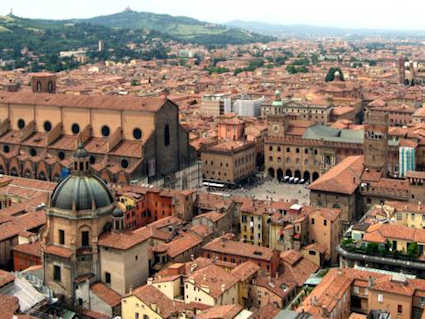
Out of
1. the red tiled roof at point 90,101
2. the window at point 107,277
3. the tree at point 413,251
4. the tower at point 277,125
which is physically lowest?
the window at point 107,277

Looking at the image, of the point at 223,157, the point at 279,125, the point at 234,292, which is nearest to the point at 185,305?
the point at 234,292

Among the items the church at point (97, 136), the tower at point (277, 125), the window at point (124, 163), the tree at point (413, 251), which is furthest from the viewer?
the tower at point (277, 125)

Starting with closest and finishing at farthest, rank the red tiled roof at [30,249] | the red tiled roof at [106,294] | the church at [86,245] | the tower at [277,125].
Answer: the red tiled roof at [106,294], the church at [86,245], the red tiled roof at [30,249], the tower at [277,125]

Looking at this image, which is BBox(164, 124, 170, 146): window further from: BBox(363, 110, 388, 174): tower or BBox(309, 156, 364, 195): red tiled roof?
BBox(363, 110, 388, 174): tower

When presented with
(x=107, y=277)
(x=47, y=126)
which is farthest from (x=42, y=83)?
(x=107, y=277)

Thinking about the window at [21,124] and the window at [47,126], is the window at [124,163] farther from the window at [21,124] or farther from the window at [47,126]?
the window at [21,124]

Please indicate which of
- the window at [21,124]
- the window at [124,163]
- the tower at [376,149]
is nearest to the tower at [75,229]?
the window at [124,163]

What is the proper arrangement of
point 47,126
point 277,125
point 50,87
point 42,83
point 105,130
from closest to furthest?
point 105,130 < point 47,126 < point 277,125 < point 42,83 < point 50,87

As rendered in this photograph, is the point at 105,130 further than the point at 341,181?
Yes

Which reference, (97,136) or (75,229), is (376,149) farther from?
(75,229)

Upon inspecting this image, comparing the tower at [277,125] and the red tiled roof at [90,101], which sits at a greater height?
the red tiled roof at [90,101]
